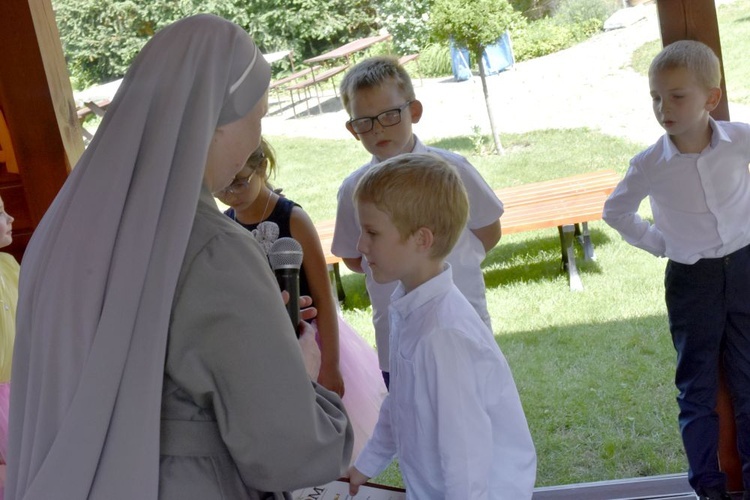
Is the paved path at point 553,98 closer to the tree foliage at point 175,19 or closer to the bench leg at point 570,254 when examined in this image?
the tree foliage at point 175,19

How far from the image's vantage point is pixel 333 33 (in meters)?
15.7

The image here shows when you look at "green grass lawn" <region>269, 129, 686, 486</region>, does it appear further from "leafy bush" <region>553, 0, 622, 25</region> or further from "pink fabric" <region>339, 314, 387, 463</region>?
"leafy bush" <region>553, 0, 622, 25</region>

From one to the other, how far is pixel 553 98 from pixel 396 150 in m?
10.0

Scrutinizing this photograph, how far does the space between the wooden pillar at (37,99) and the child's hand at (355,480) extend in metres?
1.55

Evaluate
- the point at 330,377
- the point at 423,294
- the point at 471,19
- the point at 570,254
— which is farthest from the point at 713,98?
the point at 471,19

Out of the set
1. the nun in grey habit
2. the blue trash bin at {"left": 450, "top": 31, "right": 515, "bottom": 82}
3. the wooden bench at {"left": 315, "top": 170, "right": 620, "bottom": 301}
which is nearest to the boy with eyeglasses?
the nun in grey habit

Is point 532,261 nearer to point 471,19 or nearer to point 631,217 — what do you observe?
point 471,19

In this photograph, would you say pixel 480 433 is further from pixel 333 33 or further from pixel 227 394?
pixel 333 33

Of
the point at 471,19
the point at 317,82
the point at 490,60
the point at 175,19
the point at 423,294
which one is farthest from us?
the point at 175,19

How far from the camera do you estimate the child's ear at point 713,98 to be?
112 inches

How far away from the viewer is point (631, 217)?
317cm

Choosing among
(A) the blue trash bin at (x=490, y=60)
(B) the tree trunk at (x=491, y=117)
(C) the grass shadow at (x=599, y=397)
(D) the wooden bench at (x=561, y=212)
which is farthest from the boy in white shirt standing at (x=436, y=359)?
(A) the blue trash bin at (x=490, y=60)

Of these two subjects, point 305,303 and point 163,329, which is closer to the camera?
point 163,329

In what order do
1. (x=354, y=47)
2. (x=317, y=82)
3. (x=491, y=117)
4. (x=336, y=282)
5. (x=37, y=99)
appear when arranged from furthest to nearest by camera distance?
(x=354, y=47) → (x=317, y=82) → (x=491, y=117) → (x=336, y=282) → (x=37, y=99)
